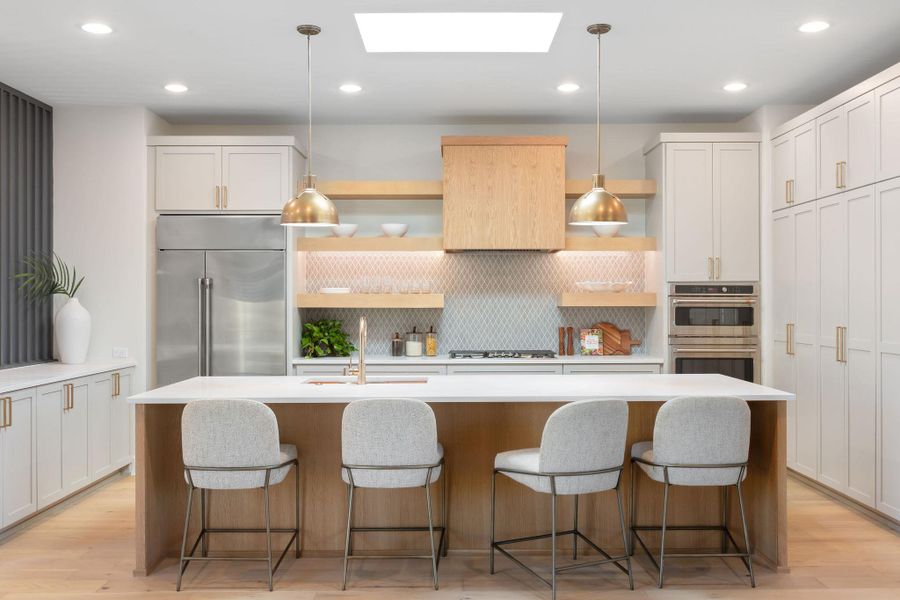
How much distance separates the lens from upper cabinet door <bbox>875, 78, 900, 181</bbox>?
416cm

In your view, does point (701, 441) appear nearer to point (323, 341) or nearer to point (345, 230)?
point (323, 341)

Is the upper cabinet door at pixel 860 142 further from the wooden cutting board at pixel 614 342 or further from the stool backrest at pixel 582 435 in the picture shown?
the stool backrest at pixel 582 435

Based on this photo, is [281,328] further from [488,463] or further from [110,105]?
[488,463]

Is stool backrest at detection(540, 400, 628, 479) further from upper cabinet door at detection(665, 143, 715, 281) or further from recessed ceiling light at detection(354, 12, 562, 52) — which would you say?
Answer: upper cabinet door at detection(665, 143, 715, 281)

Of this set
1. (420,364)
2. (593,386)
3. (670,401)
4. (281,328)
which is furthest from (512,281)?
(670,401)

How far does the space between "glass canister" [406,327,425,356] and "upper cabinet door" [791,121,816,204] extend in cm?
296

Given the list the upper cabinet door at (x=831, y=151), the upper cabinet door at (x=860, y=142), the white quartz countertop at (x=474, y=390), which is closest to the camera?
the white quartz countertop at (x=474, y=390)

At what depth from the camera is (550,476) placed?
322cm

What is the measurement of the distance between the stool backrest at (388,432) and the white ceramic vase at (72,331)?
121 inches

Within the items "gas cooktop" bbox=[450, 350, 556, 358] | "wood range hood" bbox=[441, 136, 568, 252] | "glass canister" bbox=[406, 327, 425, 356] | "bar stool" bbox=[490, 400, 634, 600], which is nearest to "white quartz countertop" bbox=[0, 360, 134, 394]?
"glass canister" bbox=[406, 327, 425, 356]

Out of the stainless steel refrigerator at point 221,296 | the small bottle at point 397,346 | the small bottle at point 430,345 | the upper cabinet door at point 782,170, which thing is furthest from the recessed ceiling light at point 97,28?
the upper cabinet door at point 782,170

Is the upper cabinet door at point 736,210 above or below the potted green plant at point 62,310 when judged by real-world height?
above

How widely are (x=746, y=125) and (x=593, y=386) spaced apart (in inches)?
135

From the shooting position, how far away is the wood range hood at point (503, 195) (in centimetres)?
583
